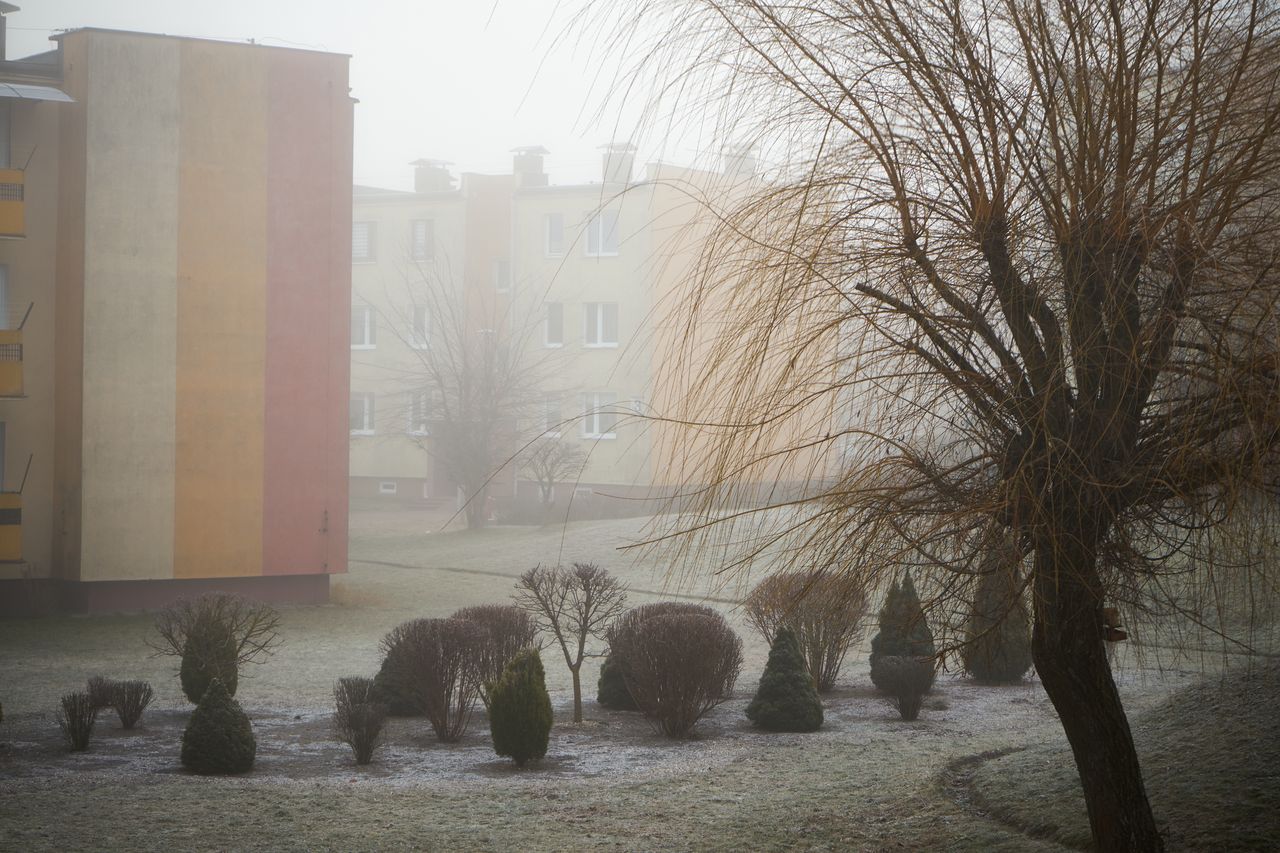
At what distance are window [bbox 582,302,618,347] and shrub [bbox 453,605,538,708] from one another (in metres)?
28.9

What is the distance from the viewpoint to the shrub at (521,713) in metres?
9.68

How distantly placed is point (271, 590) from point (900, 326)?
720 inches

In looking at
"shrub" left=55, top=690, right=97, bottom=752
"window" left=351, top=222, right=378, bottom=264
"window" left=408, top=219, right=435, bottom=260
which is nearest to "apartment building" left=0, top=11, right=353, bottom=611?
"shrub" left=55, top=690, right=97, bottom=752

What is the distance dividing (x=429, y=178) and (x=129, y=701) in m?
39.7

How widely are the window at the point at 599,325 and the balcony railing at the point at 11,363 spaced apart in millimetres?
23214

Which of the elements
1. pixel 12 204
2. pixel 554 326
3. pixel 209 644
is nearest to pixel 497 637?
pixel 209 644

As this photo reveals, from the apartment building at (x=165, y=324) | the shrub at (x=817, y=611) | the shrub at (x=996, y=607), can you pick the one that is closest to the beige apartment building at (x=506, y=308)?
the apartment building at (x=165, y=324)

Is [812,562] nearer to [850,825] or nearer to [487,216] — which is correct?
[850,825]

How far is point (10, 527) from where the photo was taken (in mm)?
19312

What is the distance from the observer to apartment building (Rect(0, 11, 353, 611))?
1972cm

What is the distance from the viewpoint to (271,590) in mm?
20906

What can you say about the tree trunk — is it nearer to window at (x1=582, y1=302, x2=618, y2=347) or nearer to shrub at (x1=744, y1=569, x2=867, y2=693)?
shrub at (x1=744, y1=569, x2=867, y2=693)

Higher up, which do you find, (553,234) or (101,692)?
(553,234)

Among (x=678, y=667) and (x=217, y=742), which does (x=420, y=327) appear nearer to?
(x=678, y=667)
